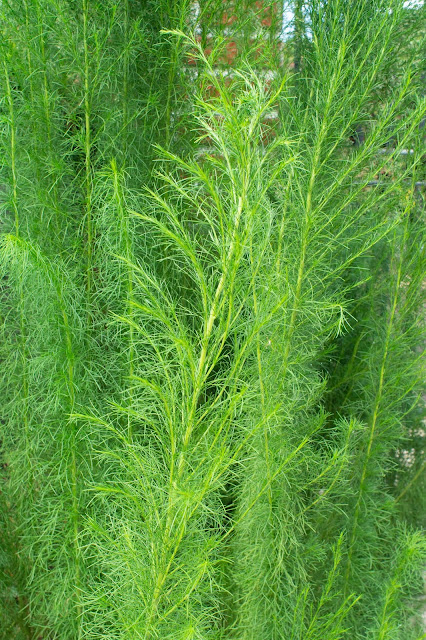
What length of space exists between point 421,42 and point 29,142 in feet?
2.32

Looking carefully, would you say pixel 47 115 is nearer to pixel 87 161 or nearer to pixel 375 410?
pixel 87 161

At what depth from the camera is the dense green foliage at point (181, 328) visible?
773mm

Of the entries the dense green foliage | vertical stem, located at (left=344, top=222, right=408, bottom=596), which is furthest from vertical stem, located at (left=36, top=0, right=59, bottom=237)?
vertical stem, located at (left=344, top=222, right=408, bottom=596)

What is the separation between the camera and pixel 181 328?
70 cm

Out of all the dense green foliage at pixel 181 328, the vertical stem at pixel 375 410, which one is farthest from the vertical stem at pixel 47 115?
the vertical stem at pixel 375 410

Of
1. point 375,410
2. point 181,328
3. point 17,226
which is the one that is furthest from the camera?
point 375,410

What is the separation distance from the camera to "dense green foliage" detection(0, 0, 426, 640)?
0.77 m

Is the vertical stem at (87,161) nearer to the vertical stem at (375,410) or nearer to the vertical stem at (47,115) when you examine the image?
the vertical stem at (47,115)

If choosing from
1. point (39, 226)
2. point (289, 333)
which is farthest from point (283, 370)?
point (39, 226)

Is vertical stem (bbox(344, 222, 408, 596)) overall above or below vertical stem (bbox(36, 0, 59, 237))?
below

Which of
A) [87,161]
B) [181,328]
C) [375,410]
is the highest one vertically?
[87,161]

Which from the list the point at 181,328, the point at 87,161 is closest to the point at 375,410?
the point at 181,328

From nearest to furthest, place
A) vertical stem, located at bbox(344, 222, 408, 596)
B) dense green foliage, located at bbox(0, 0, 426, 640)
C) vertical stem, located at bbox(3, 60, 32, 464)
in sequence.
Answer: dense green foliage, located at bbox(0, 0, 426, 640)
vertical stem, located at bbox(3, 60, 32, 464)
vertical stem, located at bbox(344, 222, 408, 596)

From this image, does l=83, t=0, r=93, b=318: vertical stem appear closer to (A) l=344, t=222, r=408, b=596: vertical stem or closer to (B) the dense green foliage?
(B) the dense green foliage
